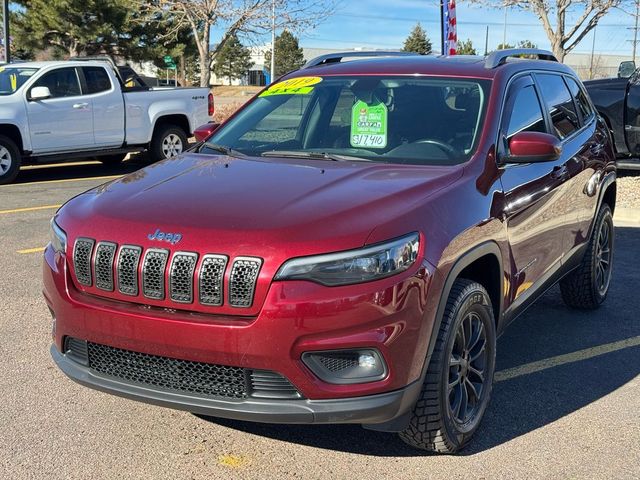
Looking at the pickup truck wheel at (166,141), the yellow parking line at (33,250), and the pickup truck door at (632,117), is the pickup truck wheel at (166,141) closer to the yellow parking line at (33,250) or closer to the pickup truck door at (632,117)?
the yellow parking line at (33,250)

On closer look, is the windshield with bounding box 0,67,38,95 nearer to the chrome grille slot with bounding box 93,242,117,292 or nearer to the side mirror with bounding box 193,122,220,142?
the side mirror with bounding box 193,122,220,142

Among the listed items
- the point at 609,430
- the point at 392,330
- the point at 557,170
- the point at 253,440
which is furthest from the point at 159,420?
the point at 557,170

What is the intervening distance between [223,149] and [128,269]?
5.04ft

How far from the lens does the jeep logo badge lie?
9.73ft

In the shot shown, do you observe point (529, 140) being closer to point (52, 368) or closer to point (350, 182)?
point (350, 182)

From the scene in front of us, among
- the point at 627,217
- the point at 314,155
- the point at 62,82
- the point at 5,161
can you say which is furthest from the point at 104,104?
the point at 314,155

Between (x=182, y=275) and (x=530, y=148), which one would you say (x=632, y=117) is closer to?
(x=530, y=148)

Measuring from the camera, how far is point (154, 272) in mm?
2971

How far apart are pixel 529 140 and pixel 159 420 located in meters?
2.40

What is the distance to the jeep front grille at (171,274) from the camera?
2.86 meters

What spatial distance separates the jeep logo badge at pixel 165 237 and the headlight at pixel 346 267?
45 cm

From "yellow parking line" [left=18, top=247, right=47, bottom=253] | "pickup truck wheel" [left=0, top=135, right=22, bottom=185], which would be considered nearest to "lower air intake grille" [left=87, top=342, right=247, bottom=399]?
"yellow parking line" [left=18, top=247, right=47, bottom=253]

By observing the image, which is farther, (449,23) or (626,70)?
(449,23)

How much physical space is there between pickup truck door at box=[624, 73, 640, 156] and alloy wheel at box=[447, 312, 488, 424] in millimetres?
9042
